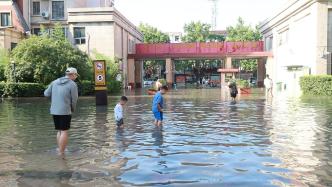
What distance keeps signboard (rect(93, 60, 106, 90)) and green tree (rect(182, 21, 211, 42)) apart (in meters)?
61.2

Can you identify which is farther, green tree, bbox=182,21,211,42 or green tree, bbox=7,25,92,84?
green tree, bbox=182,21,211,42

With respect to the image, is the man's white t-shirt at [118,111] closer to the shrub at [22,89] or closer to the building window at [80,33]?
the shrub at [22,89]

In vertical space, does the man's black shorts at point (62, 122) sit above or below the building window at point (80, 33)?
below

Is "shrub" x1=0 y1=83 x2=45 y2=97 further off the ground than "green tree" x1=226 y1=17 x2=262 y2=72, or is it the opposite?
"green tree" x1=226 y1=17 x2=262 y2=72

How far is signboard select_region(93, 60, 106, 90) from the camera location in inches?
904

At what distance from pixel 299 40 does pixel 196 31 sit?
4279 cm

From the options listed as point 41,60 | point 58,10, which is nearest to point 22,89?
point 41,60

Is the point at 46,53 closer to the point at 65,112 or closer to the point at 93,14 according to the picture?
the point at 93,14

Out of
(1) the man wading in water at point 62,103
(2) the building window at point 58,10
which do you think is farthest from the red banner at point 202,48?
(1) the man wading in water at point 62,103

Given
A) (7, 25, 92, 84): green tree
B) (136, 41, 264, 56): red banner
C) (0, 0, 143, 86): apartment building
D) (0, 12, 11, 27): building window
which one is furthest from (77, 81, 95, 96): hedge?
(136, 41, 264, 56): red banner

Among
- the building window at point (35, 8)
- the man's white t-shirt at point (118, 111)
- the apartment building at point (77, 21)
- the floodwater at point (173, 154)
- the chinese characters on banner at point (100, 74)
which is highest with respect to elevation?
the building window at point (35, 8)

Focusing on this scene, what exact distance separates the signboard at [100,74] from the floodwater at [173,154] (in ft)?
26.9

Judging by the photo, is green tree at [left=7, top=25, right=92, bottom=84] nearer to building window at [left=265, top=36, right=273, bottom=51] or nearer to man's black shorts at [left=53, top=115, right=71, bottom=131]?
man's black shorts at [left=53, top=115, right=71, bottom=131]

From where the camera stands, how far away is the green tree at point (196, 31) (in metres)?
83.5
